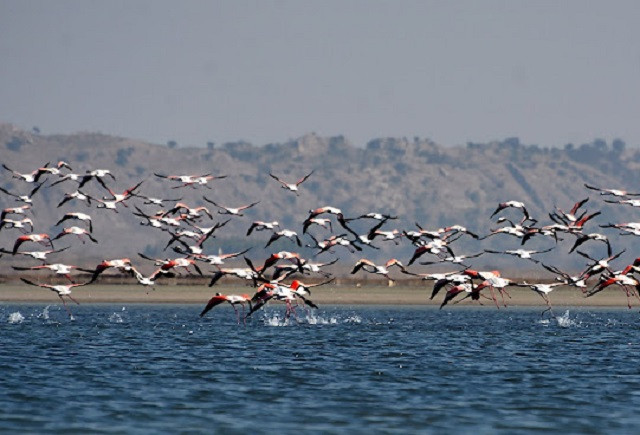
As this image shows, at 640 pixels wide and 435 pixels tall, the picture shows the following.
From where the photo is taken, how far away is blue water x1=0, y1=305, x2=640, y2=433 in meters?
31.7

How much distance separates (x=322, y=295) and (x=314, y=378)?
239ft

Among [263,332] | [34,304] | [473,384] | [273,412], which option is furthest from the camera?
[34,304]

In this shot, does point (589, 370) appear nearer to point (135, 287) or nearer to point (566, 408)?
point (566, 408)

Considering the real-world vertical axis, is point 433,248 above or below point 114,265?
above

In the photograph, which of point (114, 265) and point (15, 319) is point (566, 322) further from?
point (114, 265)

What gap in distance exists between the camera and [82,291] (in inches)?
4387

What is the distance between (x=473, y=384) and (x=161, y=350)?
16014 mm

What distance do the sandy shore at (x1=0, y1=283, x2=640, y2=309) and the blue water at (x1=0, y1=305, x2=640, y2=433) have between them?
119ft

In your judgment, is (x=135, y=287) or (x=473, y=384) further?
(x=135, y=287)

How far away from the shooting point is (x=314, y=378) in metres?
40.8

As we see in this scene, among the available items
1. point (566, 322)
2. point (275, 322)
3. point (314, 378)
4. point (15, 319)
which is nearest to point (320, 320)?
point (275, 322)

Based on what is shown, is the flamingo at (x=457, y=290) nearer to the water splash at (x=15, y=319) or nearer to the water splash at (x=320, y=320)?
the water splash at (x=320, y=320)

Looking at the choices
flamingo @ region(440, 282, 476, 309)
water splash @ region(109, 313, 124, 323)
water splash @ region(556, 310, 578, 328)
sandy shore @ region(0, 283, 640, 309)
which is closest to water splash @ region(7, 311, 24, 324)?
water splash @ region(109, 313, 124, 323)

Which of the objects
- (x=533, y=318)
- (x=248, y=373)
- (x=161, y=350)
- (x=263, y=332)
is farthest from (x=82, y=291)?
(x=248, y=373)
